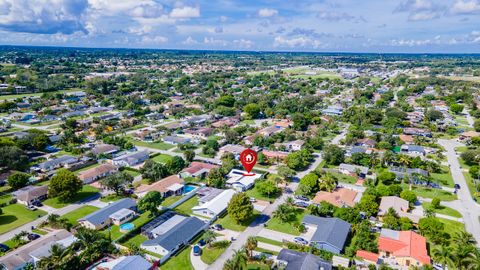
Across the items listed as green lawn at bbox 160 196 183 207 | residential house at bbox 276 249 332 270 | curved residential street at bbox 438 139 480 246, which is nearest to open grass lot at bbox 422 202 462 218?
curved residential street at bbox 438 139 480 246

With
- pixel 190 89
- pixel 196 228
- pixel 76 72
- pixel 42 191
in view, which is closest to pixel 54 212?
pixel 42 191

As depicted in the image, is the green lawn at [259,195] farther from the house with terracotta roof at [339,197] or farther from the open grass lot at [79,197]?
the open grass lot at [79,197]

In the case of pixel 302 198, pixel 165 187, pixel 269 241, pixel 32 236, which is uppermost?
pixel 165 187

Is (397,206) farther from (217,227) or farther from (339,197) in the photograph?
(217,227)

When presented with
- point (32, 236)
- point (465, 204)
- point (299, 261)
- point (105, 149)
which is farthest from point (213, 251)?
point (105, 149)

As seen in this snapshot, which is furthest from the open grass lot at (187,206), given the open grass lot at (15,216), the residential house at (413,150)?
the residential house at (413,150)

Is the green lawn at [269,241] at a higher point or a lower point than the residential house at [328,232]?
lower
